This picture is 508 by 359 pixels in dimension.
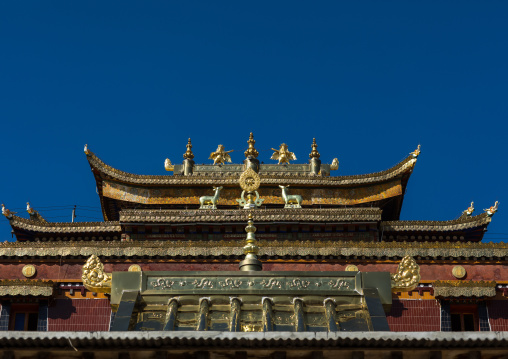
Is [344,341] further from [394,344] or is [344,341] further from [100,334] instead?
[100,334]

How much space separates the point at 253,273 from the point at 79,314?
8736mm

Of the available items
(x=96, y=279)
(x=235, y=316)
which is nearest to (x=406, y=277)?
(x=235, y=316)

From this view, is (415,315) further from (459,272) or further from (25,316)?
(25,316)

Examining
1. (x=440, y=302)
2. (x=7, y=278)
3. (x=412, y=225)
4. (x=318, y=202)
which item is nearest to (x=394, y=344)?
(x=440, y=302)

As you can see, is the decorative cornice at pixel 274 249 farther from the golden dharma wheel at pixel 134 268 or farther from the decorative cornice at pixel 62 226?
the decorative cornice at pixel 62 226

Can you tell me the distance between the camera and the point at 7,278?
94.6 ft

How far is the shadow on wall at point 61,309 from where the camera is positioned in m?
27.1

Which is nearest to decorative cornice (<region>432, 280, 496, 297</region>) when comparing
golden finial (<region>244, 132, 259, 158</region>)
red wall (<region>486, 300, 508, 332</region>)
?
red wall (<region>486, 300, 508, 332</region>)

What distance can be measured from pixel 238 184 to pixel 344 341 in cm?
2324

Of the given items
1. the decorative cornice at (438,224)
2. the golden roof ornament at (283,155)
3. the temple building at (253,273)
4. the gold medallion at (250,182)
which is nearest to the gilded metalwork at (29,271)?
the temple building at (253,273)

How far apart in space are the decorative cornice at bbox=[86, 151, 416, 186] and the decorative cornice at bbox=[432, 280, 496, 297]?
469 inches

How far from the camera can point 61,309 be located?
27219 mm

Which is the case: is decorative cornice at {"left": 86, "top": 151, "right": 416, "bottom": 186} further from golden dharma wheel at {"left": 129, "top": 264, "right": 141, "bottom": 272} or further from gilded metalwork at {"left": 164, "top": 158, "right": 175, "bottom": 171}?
golden dharma wheel at {"left": 129, "top": 264, "right": 141, "bottom": 272}

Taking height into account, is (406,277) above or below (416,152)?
below
